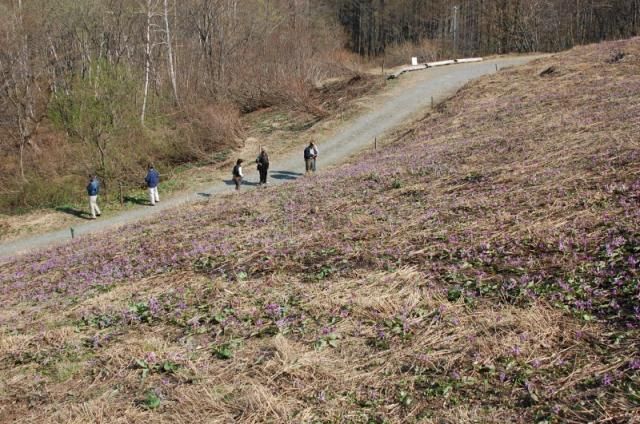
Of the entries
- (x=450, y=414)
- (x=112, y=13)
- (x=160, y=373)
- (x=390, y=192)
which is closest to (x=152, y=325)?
(x=160, y=373)

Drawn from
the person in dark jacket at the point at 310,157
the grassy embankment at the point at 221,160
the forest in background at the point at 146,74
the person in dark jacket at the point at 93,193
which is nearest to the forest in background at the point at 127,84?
the forest in background at the point at 146,74

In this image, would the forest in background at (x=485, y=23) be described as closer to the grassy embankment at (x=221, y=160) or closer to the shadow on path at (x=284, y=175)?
the grassy embankment at (x=221, y=160)

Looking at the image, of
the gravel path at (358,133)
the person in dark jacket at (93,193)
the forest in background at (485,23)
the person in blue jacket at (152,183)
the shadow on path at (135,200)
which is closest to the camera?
the gravel path at (358,133)

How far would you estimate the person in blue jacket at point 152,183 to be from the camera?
2312 cm

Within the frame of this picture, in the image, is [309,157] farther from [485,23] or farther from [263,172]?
[485,23]

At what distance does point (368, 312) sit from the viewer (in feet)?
19.8

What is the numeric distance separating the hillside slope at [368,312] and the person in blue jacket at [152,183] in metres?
11.3

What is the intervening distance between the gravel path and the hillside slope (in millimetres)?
9794

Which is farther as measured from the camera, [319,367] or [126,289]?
[126,289]

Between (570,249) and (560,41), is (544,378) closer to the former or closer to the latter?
(570,249)

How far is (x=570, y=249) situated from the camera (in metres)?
6.50

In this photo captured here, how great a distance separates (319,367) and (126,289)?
14.8 feet

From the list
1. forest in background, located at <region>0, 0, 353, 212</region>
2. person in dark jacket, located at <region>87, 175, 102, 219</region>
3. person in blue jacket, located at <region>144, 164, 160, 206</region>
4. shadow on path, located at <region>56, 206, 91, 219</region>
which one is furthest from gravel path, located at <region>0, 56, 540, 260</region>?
forest in background, located at <region>0, 0, 353, 212</region>

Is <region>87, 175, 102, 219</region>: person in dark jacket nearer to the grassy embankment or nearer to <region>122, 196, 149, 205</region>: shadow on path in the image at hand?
the grassy embankment
